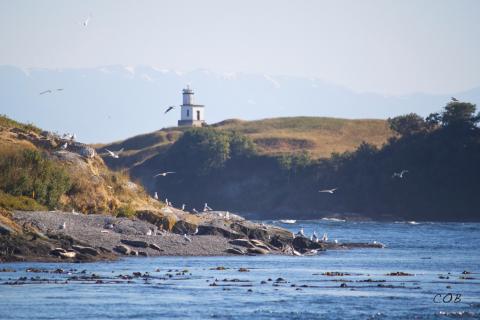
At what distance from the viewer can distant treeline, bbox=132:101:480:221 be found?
135 m

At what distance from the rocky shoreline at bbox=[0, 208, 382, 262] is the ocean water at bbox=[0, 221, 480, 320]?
1654 mm

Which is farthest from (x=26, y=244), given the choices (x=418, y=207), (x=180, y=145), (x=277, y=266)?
(x=180, y=145)

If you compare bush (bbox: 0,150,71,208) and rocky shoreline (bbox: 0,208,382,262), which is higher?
bush (bbox: 0,150,71,208)

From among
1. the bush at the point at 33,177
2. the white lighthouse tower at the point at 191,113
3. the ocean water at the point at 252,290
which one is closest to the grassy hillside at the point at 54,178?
the bush at the point at 33,177

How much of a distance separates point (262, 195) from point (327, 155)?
1517 cm

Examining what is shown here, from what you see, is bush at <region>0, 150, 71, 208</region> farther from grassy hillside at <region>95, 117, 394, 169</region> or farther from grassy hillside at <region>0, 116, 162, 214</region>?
grassy hillside at <region>95, 117, 394, 169</region>

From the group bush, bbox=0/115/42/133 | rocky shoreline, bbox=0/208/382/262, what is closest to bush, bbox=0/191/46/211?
rocky shoreline, bbox=0/208/382/262

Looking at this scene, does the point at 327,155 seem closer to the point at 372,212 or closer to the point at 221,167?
the point at 221,167

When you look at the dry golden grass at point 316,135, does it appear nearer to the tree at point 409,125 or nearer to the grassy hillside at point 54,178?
the tree at point 409,125

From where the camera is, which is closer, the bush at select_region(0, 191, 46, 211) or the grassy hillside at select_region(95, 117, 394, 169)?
the bush at select_region(0, 191, 46, 211)

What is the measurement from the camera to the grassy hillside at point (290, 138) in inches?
6767

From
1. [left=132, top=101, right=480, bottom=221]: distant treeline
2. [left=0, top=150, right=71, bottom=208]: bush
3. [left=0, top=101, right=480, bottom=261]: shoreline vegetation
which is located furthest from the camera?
[left=132, top=101, right=480, bottom=221]: distant treeline

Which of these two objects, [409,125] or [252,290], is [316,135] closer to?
[409,125]

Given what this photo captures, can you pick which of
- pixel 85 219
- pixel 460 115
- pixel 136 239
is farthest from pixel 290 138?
pixel 136 239
